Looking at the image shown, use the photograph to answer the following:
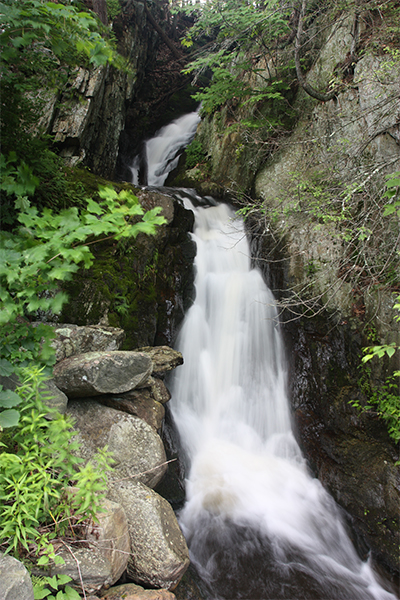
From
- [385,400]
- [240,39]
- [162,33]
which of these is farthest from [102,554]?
[162,33]

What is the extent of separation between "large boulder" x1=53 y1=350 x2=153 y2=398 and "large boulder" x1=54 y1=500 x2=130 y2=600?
138 cm

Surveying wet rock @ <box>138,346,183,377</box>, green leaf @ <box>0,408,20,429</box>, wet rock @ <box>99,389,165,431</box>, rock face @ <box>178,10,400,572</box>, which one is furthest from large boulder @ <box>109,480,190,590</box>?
rock face @ <box>178,10,400,572</box>

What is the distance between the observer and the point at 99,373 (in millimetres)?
3654

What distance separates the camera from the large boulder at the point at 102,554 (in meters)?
2.05

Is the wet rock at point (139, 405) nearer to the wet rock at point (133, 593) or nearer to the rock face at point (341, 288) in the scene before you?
the wet rock at point (133, 593)

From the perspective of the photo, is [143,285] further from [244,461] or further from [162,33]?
[162,33]

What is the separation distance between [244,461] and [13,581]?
14.7ft

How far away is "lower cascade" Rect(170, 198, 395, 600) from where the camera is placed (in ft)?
13.2

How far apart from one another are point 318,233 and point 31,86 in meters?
5.61

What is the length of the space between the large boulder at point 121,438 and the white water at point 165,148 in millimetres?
9401

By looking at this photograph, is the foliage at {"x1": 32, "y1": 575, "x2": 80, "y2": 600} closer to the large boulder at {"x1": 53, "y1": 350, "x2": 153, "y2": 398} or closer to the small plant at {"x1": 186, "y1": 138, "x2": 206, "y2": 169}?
the large boulder at {"x1": 53, "y1": 350, "x2": 153, "y2": 398}

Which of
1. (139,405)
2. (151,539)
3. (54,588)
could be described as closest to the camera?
(54,588)

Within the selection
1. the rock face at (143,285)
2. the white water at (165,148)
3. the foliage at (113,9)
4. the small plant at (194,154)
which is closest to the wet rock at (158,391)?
the rock face at (143,285)

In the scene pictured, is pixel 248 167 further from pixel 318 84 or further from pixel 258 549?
pixel 258 549
